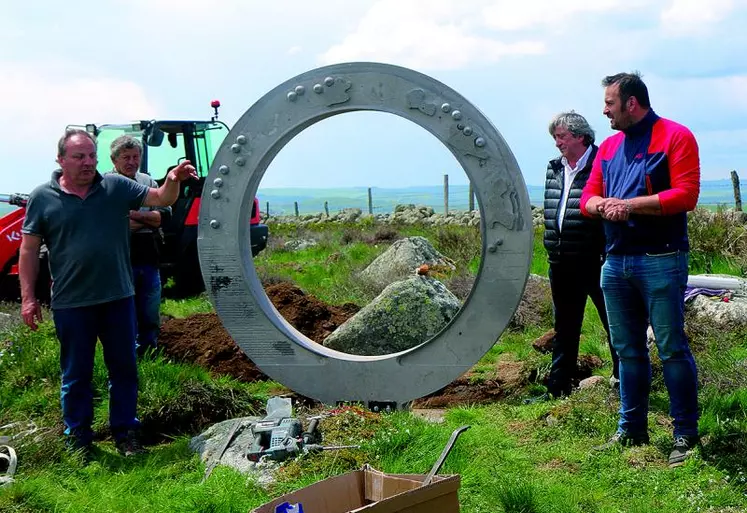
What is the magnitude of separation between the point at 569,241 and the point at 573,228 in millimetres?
92

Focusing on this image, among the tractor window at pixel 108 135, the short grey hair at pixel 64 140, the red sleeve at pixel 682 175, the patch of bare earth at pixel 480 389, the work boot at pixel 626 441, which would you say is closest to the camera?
the red sleeve at pixel 682 175

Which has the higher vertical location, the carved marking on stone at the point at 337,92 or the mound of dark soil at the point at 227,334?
the carved marking on stone at the point at 337,92

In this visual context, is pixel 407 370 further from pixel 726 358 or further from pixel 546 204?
pixel 726 358

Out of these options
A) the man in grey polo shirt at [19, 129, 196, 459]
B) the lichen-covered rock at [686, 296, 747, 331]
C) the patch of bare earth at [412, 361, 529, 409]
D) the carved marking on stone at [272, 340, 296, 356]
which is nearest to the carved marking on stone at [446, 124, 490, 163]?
the man in grey polo shirt at [19, 129, 196, 459]

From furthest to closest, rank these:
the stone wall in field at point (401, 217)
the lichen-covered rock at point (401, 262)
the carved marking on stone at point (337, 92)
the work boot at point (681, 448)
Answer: the stone wall in field at point (401, 217)
the lichen-covered rock at point (401, 262)
the carved marking on stone at point (337, 92)
the work boot at point (681, 448)

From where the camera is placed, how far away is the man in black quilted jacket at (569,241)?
19.4ft

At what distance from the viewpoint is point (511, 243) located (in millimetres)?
5582

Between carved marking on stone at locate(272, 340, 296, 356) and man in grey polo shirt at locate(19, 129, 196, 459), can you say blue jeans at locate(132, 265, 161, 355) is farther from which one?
carved marking on stone at locate(272, 340, 296, 356)

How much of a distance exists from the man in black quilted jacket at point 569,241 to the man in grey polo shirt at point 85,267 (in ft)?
7.96

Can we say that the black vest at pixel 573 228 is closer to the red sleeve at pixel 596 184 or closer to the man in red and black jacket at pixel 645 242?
the red sleeve at pixel 596 184

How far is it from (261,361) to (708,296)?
433cm

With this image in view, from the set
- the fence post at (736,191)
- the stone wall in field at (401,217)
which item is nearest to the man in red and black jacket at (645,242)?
the fence post at (736,191)

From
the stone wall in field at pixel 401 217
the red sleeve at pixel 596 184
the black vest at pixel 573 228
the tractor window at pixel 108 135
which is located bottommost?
the stone wall in field at pixel 401 217

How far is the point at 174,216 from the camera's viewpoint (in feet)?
37.8
